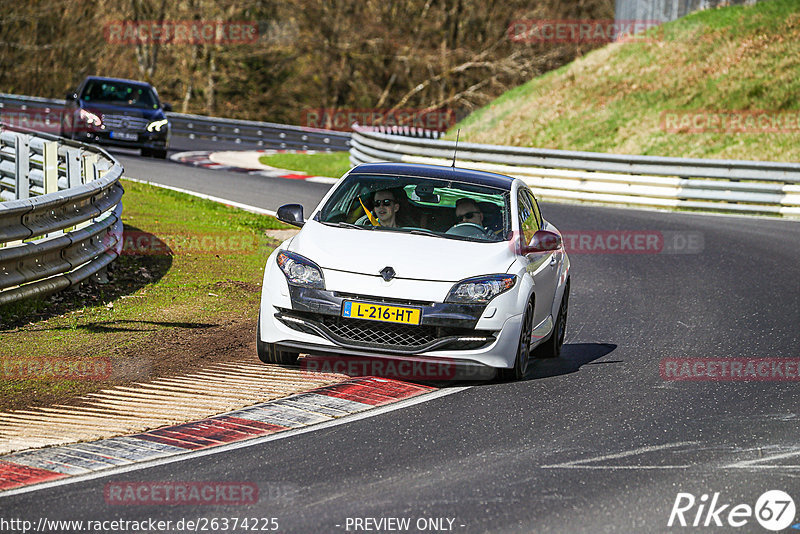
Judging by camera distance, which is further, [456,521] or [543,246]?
[543,246]

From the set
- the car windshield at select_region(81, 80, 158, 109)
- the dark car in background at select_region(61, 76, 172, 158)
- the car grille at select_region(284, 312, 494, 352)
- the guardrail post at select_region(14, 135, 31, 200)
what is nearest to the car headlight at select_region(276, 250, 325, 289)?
the car grille at select_region(284, 312, 494, 352)

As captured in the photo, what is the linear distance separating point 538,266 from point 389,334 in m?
1.57

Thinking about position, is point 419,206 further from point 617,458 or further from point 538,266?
point 617,458

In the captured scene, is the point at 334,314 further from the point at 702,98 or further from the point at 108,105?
the point at 702,98

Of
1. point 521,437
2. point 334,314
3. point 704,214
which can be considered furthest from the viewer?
point 704,214

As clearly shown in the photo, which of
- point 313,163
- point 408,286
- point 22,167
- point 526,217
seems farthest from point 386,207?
point 313,163

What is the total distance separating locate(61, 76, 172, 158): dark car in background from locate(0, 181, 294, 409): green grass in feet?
31.5

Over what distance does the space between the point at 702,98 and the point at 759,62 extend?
224 cm

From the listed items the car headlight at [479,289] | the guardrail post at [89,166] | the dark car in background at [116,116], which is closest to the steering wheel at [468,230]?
the car headlight at [479,289]

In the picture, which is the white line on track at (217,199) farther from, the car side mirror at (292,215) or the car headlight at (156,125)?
the car side mirror at (292,215)

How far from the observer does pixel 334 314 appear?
7855 millimetres

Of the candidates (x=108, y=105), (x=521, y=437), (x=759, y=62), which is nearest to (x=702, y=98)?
(x=759, y=62)

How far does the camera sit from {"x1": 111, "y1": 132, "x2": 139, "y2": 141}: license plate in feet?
86.1

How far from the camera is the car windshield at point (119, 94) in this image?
26.7 m
